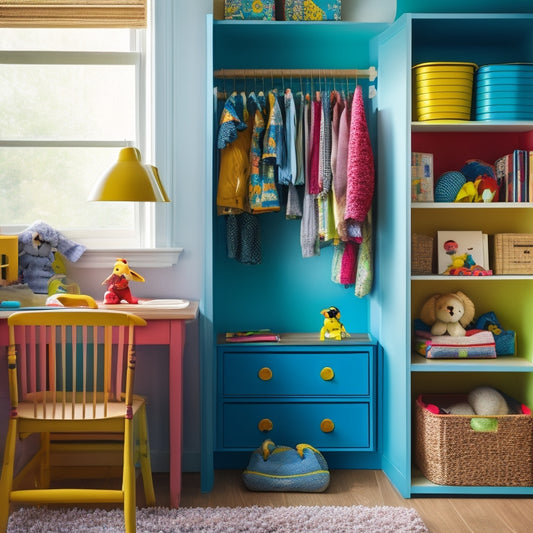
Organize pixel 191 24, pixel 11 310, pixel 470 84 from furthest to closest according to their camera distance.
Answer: pixel 191 24
pixel 470 84
pixel 11 310

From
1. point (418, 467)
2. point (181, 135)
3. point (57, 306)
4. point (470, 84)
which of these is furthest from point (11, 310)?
point (470, 84)

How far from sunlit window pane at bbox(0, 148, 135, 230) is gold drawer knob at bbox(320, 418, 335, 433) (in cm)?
130

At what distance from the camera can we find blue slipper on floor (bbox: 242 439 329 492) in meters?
3.00

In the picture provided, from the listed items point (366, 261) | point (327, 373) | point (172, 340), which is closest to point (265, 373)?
point (327, 373)

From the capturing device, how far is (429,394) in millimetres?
3367

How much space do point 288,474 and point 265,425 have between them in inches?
10.7

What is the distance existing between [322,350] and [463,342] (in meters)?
0.61

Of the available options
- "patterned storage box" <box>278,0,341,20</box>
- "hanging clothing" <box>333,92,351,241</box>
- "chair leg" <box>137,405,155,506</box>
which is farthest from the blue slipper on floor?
"patterned storage box" <box>278,0,341,20</box>

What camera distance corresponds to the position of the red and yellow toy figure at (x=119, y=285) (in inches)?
120

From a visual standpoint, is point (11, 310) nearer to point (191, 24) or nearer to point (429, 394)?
point (191, 24)

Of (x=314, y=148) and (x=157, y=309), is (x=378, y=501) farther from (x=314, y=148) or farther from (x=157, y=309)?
(x=314, y=148)

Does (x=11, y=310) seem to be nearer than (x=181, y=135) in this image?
Yes

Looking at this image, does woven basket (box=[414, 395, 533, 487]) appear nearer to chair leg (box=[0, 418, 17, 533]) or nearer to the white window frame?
the white window frame

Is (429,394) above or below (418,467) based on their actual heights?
above
